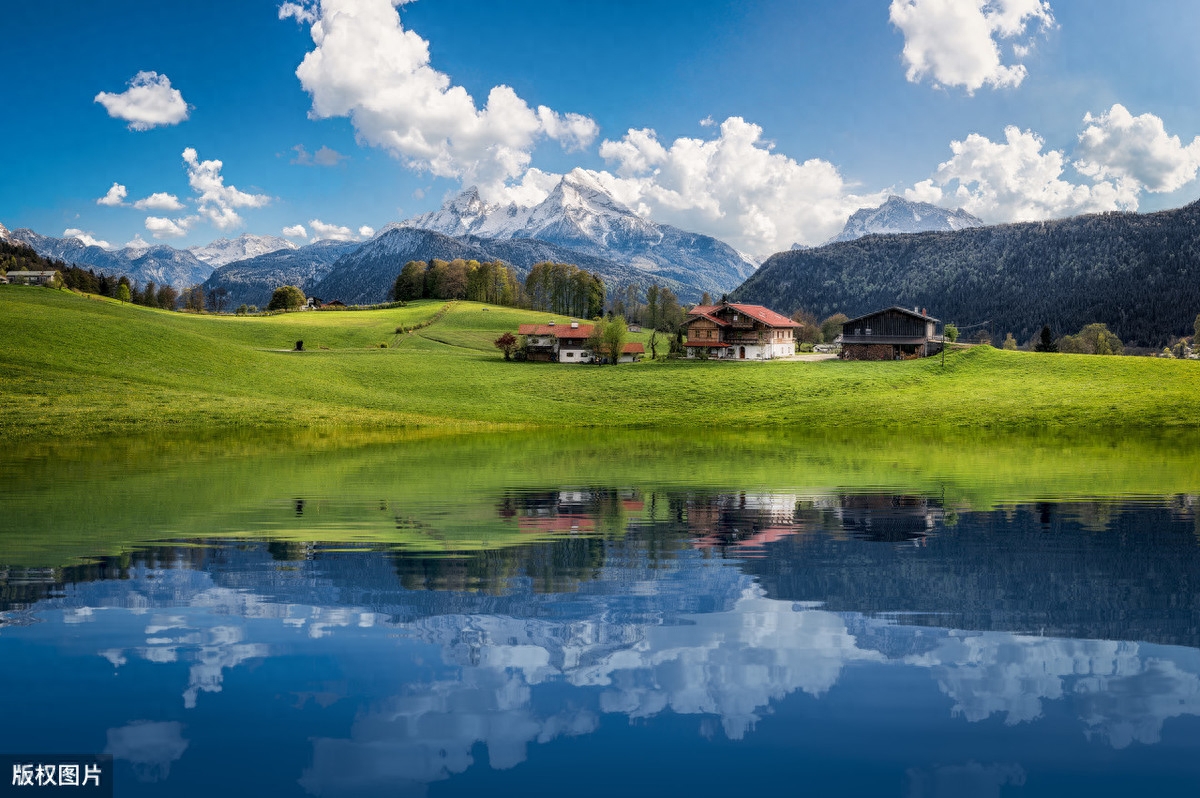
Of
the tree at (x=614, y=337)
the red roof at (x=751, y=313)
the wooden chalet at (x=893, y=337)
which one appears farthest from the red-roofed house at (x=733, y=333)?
the tree at (x=614, y=337)

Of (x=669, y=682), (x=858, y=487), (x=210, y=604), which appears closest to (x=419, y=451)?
(x=858, y=487)

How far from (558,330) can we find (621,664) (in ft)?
418

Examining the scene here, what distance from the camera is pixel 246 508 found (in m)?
28.2

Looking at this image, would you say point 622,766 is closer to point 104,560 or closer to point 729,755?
point 729,755

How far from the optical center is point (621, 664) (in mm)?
12297

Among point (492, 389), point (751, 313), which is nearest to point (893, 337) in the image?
point (751, 313)

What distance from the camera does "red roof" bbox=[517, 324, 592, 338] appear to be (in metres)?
136

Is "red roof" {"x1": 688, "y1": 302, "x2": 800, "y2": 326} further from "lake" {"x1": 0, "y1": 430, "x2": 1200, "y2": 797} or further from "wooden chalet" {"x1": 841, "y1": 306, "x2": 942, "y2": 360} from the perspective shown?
"lake" {"x1": 0, "y1": 430, "x2": 1200, "y2": 797}

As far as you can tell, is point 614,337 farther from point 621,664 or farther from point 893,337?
point 621,664

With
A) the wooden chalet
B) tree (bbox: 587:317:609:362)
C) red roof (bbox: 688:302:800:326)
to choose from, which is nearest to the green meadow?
tree (bbox: 587:317:609:362)

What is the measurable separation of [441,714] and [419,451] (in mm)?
43628

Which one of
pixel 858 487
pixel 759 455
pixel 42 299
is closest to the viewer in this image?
pixel 858 487

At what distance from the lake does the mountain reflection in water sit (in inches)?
2.1

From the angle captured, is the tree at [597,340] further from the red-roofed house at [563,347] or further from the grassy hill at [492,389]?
the grassy hill at [492,389]
